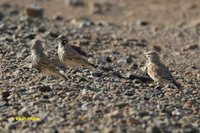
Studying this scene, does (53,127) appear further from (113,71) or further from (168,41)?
(168,41)

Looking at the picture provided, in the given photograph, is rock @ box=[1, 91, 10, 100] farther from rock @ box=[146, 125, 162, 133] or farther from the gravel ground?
rock @ box=[146, 125, 162, 133]

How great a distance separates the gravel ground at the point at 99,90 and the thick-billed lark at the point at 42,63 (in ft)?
0.51

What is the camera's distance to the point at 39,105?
430 inches

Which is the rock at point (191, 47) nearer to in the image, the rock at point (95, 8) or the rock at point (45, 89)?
the rock at point (45, 89)

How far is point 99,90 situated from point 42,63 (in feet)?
4.49

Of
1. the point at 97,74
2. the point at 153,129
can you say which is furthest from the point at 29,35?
the point at 153,129

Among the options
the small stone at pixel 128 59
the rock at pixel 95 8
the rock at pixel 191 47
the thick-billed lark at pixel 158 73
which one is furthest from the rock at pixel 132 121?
the rock at pixel 95 8

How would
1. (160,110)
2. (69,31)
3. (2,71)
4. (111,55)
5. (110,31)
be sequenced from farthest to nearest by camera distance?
(110,31), (69,31), (111,55), (2,71), (160,110)

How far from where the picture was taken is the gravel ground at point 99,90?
10.1 metres

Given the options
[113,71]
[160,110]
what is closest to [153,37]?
[113,71]

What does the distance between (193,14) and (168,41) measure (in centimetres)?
641

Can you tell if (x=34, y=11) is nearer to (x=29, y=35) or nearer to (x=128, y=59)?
(x=29, y=35)

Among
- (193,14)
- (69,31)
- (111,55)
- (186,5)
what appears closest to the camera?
(111,55)

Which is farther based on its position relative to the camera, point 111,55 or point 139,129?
point 111,55
